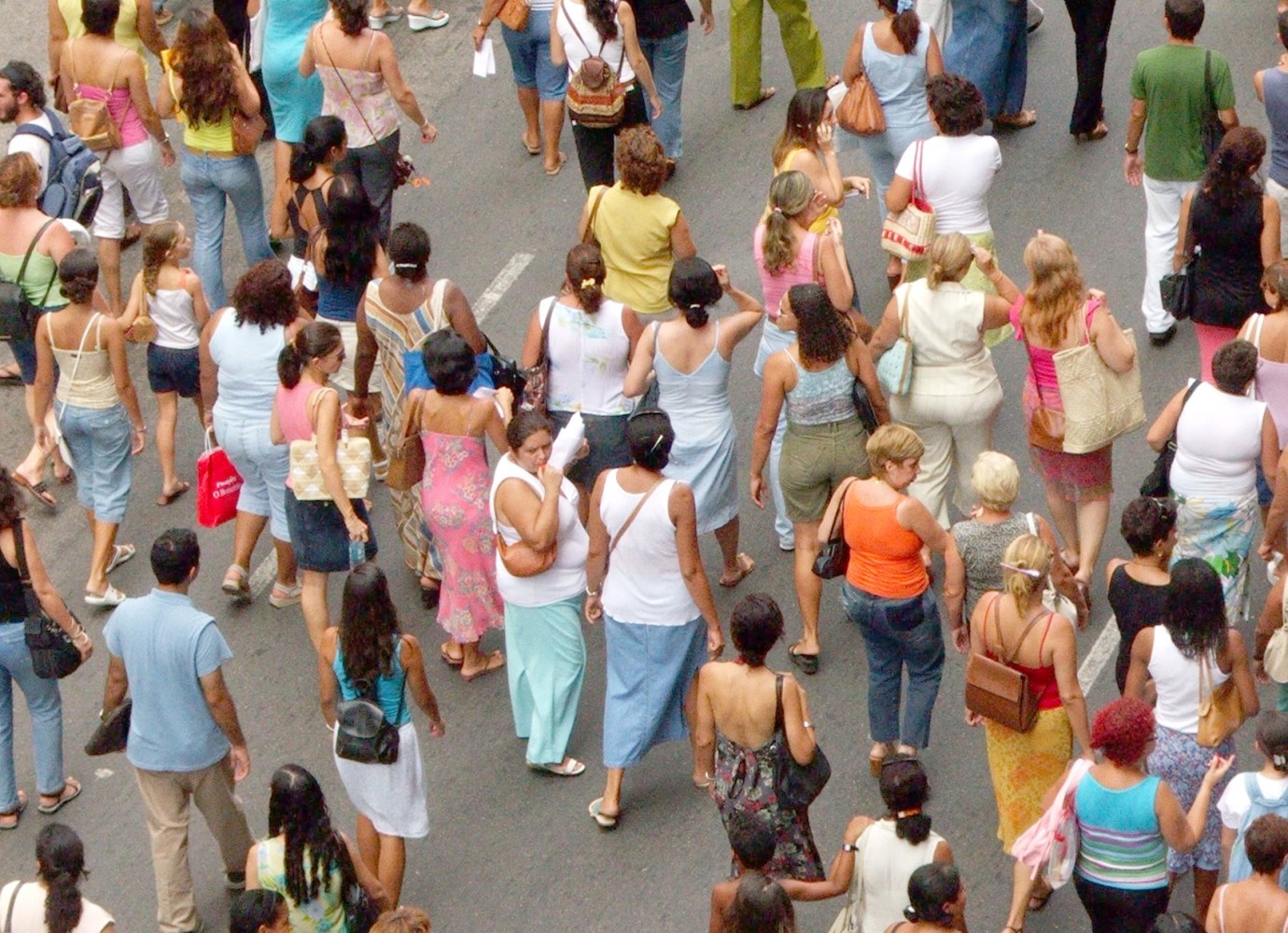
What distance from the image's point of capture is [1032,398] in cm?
948

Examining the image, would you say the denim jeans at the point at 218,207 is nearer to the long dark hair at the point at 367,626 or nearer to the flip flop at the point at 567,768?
the flip flop at the point at 567,768

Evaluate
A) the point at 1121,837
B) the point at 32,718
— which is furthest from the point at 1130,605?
the point at 32,718

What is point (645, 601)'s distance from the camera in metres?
8.84

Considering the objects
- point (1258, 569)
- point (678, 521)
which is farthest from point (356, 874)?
point (1258, 569)

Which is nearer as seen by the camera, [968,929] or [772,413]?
[968,929]

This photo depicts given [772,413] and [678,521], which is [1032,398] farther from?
[678,521]

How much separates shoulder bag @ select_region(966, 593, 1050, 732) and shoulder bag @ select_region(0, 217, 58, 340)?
5.60 m

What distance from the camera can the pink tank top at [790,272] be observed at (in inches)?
391

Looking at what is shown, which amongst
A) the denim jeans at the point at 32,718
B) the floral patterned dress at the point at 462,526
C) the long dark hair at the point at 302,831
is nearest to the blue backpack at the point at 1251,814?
the long dark hair at the point at 302,831

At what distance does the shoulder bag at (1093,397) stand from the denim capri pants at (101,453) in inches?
183

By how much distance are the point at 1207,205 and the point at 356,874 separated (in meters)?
4.91

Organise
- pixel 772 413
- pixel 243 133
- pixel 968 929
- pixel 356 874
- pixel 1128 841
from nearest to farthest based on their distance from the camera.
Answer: pixel 1128 841, pixel 356 874, pixel 968 929, pixel 772 413, pixel 243 133

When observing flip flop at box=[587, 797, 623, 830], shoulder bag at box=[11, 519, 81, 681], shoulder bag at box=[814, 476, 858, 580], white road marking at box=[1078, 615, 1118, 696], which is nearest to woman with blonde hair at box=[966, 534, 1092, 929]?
shoulder bag at box=[814, 476, 858, 580]

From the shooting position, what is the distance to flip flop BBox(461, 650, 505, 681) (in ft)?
33.0
